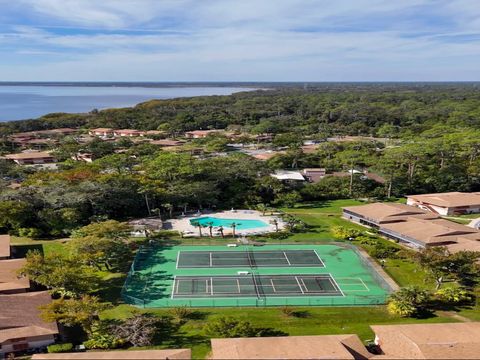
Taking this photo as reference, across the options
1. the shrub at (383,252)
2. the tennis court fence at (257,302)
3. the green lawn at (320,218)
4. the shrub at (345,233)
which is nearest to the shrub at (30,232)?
the tennis court fence at (257,302)

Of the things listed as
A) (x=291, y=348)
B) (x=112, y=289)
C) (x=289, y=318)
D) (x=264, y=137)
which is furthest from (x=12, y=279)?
(x=264, y=137)

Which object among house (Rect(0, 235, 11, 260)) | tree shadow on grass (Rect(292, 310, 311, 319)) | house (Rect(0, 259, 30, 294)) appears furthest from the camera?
house (Rect(0, 235, 11, 260))

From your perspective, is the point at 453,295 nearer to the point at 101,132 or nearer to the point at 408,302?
the point at 408,302

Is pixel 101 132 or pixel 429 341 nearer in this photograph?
pixel 429 341

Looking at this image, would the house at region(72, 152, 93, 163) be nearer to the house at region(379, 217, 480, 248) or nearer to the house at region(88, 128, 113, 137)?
the house at region(88, 128, 113, 137)

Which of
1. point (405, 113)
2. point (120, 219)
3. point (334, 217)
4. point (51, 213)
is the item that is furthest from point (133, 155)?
point (405, 113)

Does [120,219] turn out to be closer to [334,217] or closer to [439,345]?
[334,217]

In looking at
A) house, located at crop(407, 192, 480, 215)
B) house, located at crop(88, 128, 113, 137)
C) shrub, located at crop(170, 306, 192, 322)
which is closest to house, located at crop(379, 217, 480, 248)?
house, located at crop(407, 192, 480, 215)
